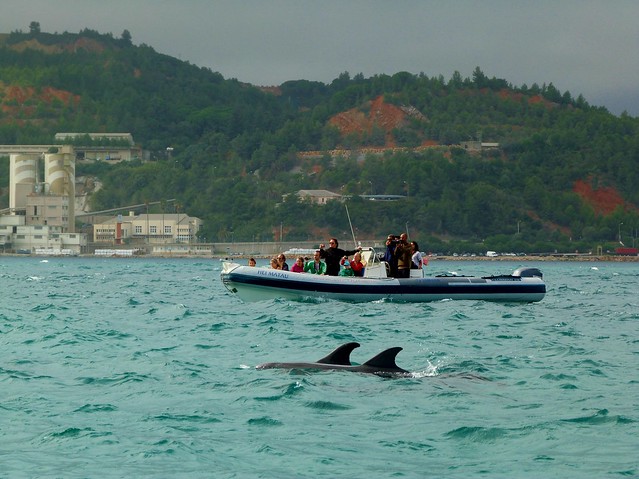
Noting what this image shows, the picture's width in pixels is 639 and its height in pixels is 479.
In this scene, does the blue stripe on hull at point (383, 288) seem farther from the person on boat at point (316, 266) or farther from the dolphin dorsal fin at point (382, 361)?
the dolphin dorsal fin at point (382, 361)

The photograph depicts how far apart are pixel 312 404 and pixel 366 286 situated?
21.8 metres

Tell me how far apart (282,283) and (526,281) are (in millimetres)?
8671

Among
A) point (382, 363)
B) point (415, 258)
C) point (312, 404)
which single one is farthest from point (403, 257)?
point (312, 404)

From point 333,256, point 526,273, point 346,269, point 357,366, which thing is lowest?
point 357,366

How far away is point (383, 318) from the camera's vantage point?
36906 mm

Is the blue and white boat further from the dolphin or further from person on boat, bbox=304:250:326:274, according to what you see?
the dolphin

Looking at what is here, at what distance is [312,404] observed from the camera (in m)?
19.8

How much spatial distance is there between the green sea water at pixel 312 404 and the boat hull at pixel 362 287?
677cm

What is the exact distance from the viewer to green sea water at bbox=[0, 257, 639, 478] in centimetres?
1661

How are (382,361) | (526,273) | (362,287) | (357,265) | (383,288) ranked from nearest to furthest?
(382,361) < (362,287) < (383,288) < (357,265) < (526,273)

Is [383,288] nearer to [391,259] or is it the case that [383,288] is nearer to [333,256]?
[391,259]

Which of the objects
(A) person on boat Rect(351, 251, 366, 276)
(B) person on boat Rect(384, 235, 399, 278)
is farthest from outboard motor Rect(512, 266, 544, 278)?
(A) person on boat Rect(351, 251, 366, 276)

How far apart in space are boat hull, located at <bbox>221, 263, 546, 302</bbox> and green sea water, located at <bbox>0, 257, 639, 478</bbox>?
6.77 metres

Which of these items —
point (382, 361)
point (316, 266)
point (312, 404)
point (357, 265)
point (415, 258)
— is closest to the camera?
point (312, 404)
